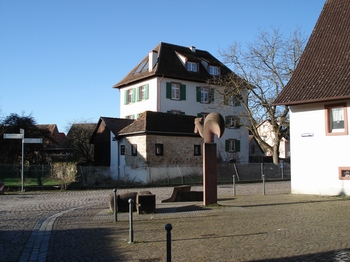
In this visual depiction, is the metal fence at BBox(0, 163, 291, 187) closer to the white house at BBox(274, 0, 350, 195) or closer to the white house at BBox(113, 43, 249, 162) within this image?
the white house at BBox(113, 43, 249, 162)

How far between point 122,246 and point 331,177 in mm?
12666

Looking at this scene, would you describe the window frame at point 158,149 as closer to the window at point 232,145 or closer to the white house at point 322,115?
the white house at point 322,115

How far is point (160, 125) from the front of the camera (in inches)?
1345

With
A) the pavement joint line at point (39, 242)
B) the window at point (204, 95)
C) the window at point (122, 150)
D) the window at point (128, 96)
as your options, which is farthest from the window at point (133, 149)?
the pavement joint line at point (39, 242)

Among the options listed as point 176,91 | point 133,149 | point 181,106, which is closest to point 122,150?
point 133,149

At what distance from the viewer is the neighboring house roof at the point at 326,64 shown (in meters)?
18.2

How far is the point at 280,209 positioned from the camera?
45.6 ft

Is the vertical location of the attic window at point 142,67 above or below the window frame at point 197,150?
above

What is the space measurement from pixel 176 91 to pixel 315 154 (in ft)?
95.1

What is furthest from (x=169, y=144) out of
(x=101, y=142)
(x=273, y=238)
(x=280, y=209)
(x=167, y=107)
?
(x=273, y=238)

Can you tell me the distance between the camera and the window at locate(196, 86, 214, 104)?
48.7 meters

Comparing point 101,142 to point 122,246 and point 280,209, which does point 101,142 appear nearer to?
point 280,209

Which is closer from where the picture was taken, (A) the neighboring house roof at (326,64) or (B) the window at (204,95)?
(A) the neighboring house roof at (326,64)

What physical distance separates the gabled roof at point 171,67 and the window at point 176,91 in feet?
3.02
